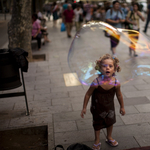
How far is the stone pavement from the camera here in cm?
336

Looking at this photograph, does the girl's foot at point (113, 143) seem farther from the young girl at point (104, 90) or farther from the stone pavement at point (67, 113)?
the young girl at point (104, 90)

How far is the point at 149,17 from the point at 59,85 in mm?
10067

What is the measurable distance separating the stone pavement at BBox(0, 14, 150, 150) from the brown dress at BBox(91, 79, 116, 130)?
0.46 m

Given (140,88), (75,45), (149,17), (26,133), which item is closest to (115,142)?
(26,133)

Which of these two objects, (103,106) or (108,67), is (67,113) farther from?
(108,67)

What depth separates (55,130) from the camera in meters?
3.59

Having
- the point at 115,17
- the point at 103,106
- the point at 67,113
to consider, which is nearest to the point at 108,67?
the point at 103,106

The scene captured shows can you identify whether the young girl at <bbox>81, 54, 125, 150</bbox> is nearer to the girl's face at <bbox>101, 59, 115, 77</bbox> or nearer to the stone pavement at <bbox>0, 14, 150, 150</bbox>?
the girl's face at <bbox>101, 59, 115, 77</bbox>

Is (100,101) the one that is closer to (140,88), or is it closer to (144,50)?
(144,50)

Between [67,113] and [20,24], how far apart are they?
4328 mm

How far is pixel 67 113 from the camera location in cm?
416

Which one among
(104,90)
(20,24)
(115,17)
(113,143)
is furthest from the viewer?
(115,17)

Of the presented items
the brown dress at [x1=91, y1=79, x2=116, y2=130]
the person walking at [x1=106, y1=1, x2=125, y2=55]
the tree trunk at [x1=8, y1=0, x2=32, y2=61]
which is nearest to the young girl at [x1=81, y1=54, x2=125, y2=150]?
the brown dress at [x1=91, y1=79, x2=116, y2=130]

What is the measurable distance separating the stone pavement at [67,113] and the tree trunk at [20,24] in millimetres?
1720
